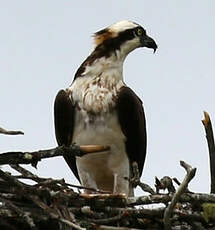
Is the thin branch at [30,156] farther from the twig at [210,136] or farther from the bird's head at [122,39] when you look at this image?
the bird's head at [122,39]

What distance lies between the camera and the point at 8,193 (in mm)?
5906

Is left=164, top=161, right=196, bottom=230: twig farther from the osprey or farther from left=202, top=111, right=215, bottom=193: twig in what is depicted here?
the osprey

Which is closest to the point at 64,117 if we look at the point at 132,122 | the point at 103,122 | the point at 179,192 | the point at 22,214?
the point at 103,122

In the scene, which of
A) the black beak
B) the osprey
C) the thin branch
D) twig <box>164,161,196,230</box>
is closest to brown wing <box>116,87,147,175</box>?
the osprey

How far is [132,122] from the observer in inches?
329

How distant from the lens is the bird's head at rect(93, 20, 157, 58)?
8906 mm

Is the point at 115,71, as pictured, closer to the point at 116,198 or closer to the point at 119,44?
the point at 119,44

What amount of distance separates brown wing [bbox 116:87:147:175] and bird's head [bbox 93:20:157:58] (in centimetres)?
62

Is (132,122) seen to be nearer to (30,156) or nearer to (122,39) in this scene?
(122,39)

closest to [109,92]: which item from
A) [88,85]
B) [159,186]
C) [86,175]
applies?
[88,85]

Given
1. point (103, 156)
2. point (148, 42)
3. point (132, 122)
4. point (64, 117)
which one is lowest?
point (103, 156)

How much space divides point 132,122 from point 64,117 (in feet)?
2.16

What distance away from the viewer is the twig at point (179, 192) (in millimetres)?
5344

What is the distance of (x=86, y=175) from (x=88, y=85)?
870 mm
